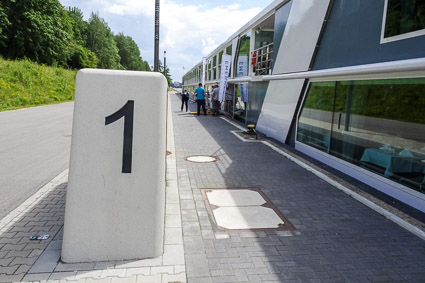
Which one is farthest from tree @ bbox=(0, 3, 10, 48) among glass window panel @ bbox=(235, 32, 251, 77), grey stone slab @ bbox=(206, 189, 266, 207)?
grey stone slab @ bbox=(206, 189, 266, 207)

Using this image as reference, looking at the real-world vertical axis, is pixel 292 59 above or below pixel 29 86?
above

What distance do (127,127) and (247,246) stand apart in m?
1.91

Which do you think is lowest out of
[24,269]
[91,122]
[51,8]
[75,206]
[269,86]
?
[24,269]

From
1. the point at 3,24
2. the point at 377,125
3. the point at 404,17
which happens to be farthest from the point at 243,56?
the point at 3,24

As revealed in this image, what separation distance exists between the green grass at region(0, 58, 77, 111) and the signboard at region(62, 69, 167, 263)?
18.3 meters

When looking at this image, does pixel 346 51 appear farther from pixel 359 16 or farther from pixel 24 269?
pixel 24 269

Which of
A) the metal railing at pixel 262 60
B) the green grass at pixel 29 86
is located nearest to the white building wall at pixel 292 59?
the metal railing at pixel 262 60

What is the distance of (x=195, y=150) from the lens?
8961mm

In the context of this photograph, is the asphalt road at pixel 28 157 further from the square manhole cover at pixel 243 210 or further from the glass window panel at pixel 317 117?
the glass window panel at pixel 317 117

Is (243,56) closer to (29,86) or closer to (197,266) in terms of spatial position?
(197,266)

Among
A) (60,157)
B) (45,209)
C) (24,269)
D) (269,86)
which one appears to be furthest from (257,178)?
(269,86)

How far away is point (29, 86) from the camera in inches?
993

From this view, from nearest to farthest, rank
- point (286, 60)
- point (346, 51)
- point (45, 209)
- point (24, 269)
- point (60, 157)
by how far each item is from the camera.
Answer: point (24, 269) → point (45, 209) → point (346, 51) → point (60, 157) → point (286, 60)

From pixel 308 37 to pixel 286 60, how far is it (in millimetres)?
1440
